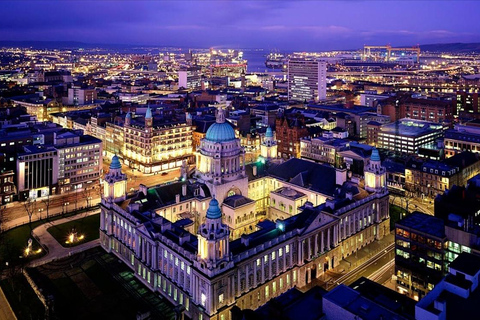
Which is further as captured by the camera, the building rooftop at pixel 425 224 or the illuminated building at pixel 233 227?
the building rooftop at pixel 425 224

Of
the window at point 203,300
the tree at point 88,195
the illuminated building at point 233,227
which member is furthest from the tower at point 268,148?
the window at point 203,300

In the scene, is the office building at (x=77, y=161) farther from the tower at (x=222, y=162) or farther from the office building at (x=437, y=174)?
the office building at (x=437, y=174)

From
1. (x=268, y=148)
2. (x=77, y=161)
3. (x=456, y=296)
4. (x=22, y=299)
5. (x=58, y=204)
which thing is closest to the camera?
(x=456, y=296)

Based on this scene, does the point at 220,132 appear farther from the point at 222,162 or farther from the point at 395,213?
the point at 395,213

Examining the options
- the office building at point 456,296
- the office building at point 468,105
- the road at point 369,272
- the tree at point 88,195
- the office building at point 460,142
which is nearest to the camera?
the office building at point 456,296

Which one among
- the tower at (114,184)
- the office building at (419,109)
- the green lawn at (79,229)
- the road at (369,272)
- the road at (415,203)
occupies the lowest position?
the road at (369,272)

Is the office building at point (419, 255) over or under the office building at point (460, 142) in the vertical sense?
under

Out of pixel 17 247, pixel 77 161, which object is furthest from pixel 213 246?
pixel 77 161

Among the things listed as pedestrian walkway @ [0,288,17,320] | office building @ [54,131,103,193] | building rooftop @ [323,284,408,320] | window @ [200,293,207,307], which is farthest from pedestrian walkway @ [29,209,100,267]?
building rooftop @ [323,284,408,320]
